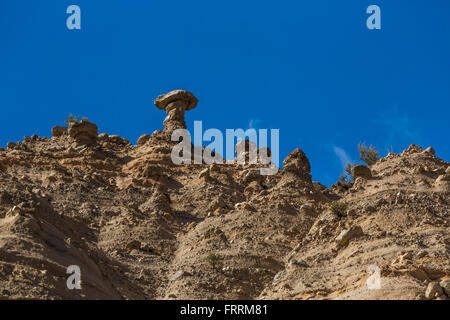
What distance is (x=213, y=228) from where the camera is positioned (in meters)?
28.0

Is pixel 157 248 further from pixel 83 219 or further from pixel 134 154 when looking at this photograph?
pixel 134 154

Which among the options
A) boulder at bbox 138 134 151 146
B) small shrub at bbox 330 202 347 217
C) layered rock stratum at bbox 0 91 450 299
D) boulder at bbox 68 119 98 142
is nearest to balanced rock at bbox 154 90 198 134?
boulder at bbox 138 134 151 146

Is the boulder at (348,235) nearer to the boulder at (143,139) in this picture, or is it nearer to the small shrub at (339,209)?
the small shrub at (339,209)

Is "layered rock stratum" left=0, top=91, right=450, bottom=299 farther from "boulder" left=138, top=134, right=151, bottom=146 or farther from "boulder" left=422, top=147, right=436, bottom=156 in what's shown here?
"boulder" left=138, top=134, right=151, bottom=146

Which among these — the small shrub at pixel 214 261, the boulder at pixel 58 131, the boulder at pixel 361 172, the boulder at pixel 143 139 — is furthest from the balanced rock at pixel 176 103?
the small shrub at pixel 214 261

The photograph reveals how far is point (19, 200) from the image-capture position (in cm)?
2462

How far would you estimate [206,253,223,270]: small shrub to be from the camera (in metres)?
23.9

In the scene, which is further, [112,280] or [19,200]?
[19,200]

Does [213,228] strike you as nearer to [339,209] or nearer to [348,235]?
[339,209]

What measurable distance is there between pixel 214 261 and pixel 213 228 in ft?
13.2
